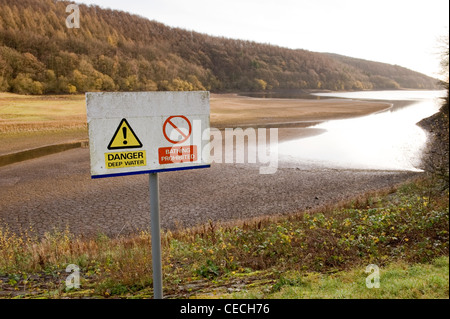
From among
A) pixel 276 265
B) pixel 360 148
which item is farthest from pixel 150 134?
pixel 360 148

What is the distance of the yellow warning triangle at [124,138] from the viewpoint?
401 centimetres

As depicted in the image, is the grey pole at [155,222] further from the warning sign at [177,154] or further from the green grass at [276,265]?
the green grass at [276,265]

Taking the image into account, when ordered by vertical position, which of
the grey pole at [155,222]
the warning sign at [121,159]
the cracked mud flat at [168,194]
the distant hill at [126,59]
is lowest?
the cracked mud flat at [168,194]

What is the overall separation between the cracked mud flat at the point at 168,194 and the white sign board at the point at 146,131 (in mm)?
10343

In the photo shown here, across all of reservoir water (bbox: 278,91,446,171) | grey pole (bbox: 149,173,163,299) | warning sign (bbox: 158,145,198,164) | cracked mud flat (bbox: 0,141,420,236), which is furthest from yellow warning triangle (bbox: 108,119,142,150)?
reservoir water (bbox: 278,91,446,171)

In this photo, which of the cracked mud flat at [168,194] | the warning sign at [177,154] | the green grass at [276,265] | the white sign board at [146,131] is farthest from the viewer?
the cracked mud flat at [168,194]

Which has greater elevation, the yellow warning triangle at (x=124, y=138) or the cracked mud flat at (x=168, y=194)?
the yellow warning triangle at (x=124, y=138)

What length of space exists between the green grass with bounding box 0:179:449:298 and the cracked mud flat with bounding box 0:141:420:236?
495cm

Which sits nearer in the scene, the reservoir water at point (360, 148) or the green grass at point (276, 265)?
the green grass at point (276, 265)

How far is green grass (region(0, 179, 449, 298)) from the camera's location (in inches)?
222

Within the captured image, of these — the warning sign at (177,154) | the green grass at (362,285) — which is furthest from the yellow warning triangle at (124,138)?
the green grass at (362,285)

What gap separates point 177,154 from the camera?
13.9 feet

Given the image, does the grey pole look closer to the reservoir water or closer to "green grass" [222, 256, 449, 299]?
"green grass" [222, 256, 449, 299]

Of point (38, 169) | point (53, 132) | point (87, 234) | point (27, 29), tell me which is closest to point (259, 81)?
point (27, 29)
